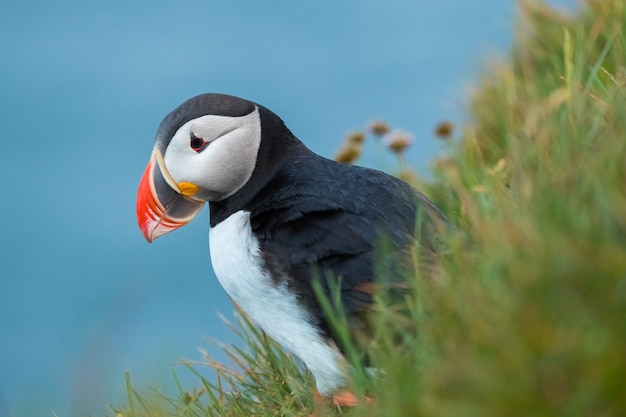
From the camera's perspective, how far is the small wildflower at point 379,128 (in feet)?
16.6

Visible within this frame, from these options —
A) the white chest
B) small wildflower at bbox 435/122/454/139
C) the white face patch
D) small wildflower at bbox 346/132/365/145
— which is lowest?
the white chest

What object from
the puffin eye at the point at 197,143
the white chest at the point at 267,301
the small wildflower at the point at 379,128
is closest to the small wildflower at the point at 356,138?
Answer: the small wildflower at the point at 379,128

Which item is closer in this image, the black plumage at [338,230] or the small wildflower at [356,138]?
the black plumage at [338,230]

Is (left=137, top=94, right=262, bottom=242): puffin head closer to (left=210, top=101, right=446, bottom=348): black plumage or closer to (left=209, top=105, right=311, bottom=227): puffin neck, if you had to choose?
(left=209, top=105, right=311, bottom=227): puffin neck

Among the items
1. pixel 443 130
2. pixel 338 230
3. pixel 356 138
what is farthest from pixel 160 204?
pixel 443 130

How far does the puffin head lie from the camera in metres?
3.66

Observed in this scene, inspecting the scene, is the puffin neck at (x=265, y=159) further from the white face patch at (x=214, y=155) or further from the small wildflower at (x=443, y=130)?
the small wildflower at (x=443, y=130)

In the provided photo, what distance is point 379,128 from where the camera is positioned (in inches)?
199

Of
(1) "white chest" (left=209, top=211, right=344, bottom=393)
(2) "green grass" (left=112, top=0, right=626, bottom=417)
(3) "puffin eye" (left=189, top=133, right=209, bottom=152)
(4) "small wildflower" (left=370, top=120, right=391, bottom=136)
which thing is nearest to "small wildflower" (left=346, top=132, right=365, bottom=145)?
(4) "small wildflower" (left=370, top=120, right=391, bottom=136)

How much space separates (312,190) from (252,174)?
48cm

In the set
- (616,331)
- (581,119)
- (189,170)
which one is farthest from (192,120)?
(616,331)

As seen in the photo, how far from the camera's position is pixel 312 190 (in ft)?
10.7

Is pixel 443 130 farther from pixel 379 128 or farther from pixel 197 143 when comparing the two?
pixel 197 143

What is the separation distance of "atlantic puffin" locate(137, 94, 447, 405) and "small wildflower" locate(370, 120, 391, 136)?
1261mm
